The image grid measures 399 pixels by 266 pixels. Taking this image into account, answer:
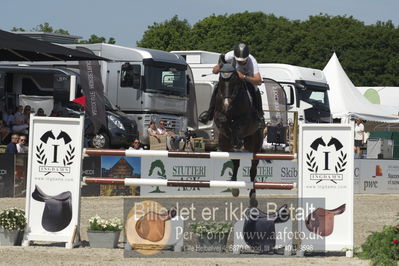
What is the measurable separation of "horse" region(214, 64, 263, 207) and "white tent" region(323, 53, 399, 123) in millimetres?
22091

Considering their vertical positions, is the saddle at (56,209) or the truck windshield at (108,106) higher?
the truck windshield at (108,106)

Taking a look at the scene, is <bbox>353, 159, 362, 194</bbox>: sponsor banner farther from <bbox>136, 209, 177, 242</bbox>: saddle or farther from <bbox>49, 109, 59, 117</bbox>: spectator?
<bbox>136, 209, 177, 242</bbox>: saddle

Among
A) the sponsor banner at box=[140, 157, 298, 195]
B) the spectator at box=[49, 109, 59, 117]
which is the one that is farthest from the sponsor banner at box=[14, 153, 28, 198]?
the spectator at box=[49, 109, 59, 117]

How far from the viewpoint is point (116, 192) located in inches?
731

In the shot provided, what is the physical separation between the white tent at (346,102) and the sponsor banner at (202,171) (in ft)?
38.4

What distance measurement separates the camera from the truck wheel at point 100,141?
22797 mm

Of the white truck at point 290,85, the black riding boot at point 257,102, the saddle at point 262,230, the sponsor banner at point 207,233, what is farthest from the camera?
the white truck at point 290,85

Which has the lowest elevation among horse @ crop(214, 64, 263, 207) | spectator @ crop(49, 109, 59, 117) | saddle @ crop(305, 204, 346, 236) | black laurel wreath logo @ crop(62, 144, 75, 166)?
saddle @ crop(305, 204, 346, 236)

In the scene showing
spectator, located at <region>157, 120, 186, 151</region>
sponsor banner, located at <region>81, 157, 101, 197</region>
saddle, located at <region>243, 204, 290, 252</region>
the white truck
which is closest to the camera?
saddle, located at <region>243, 204, 290, 252</region>

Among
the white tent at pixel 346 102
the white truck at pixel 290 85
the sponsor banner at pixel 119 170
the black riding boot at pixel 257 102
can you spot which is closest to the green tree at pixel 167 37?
the white tent at pixel 346 102

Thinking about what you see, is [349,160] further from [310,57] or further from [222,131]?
[310,57]

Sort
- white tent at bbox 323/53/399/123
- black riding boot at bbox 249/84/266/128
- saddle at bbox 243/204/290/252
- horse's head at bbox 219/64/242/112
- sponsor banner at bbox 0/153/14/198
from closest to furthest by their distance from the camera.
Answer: saddle at bbox 243/204/290/252 < horse's head at bbox 219/64/242/112 < black riding boot at bbox 249/84/266/128 < sponsor banner at bbox 0/153/14/198 < white tent at bbox 323/53/399/123

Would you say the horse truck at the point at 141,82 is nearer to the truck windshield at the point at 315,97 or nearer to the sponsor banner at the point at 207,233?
the truck windshield at the point at 315,97

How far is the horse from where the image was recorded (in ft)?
31.4
